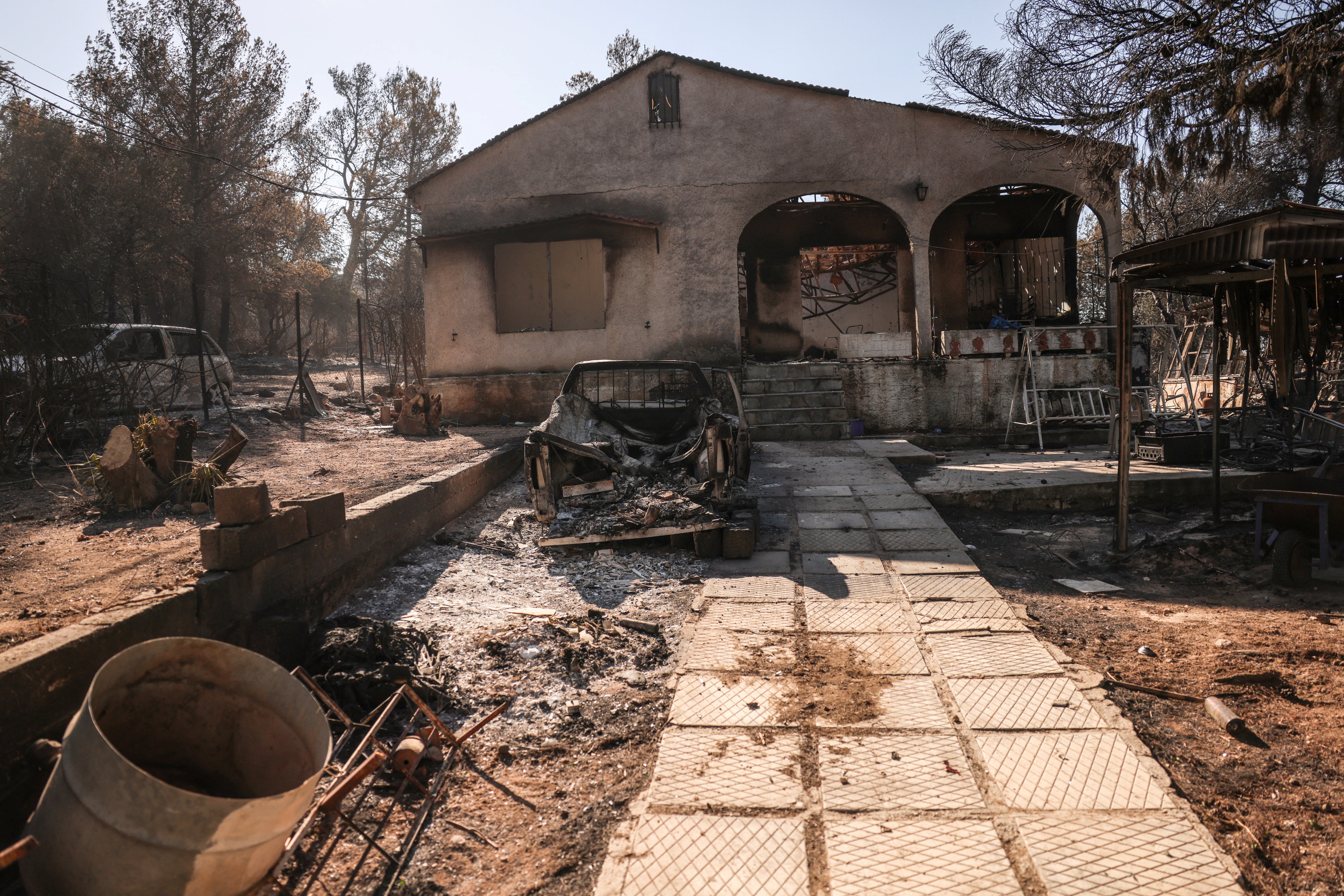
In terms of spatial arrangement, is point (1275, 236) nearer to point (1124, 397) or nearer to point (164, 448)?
point (1124, 397)

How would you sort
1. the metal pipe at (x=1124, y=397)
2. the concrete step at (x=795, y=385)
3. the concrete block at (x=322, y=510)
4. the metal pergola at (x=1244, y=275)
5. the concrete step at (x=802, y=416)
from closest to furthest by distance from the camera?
the concrete block at (x=322, y=510) < the metal pergola at (x=1244, y=275) < the metal pipe at (x=1124, y=397) < the concrete step at (x=802, y=416) < the concrete step at (x=795, y=385)

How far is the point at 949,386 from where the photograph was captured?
13031mm

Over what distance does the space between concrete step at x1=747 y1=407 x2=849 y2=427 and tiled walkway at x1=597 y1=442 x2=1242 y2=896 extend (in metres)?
7.78

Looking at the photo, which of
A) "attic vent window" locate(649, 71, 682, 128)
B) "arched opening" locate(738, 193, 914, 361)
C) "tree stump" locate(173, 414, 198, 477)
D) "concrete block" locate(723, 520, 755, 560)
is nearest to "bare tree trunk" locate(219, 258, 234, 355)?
"attic vent window" locate(649, 71, 682, 128)

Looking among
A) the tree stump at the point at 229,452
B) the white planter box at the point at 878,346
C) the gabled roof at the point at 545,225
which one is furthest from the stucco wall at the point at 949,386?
the tree stump at the point at 229,452

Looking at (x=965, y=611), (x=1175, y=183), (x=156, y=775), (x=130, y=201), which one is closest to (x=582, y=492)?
(x=965, y=611)

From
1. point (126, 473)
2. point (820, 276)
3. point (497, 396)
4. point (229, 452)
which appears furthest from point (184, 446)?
point (820, 276)

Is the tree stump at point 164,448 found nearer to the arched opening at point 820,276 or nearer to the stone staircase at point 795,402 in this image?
the stone staircase at point 795,402

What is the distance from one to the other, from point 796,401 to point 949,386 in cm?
263

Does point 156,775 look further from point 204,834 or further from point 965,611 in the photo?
point 965,611

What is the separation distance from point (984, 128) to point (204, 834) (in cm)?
1449

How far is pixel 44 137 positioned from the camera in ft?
67.3

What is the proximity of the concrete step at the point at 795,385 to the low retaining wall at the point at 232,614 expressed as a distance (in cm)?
728

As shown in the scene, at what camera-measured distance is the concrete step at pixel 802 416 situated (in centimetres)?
1259
